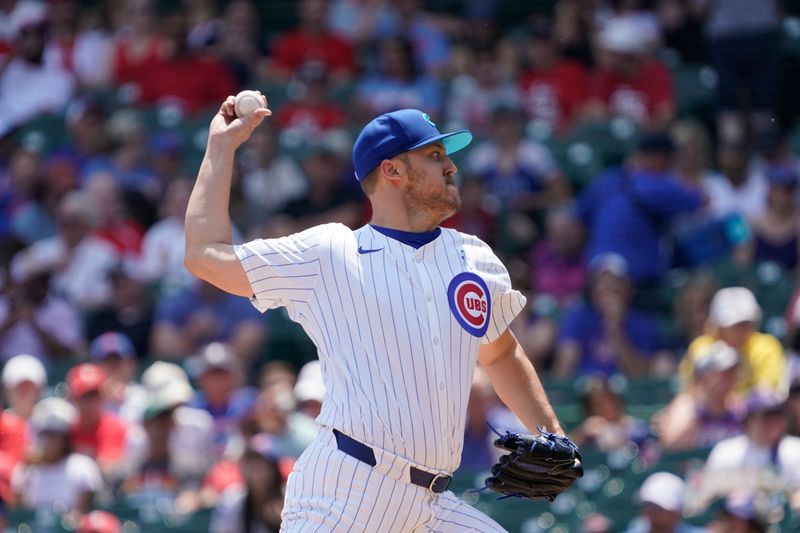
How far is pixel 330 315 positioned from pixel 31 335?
223 inches

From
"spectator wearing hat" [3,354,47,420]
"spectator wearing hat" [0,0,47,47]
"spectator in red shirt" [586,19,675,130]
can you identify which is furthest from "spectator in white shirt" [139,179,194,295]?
"spectator wearing hat" [0,0,47,47]

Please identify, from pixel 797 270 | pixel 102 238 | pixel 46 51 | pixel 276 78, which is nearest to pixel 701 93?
pixel 797 270

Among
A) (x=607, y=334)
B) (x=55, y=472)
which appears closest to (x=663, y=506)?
(x=607, y=334)

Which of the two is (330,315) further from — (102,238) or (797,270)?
(102,238)

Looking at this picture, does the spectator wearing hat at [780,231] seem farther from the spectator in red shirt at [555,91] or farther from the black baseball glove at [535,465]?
the black baseball glove at [535,465]

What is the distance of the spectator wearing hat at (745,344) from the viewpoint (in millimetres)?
7086

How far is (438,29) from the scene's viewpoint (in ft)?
35.2

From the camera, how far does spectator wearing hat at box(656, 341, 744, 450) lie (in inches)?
270

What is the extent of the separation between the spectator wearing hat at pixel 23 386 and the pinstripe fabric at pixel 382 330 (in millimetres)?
4609

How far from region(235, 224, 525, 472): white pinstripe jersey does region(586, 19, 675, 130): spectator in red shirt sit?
579cm

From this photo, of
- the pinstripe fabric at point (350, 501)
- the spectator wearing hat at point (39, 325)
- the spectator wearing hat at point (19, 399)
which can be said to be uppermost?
the pinstripe fabric at point (350, 501)

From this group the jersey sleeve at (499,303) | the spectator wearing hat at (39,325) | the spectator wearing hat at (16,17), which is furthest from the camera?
the spectator wearing hat at (16,17)

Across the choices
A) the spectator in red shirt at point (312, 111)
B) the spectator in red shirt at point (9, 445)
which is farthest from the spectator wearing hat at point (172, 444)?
the spectator in red shirt at point (312, 111)

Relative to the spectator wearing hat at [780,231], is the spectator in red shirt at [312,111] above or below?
below
